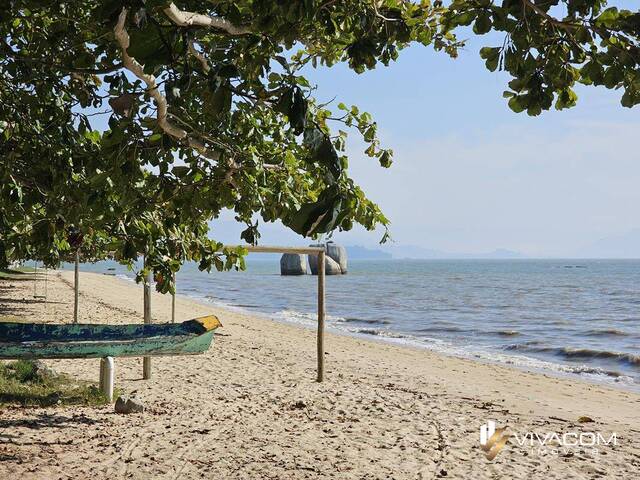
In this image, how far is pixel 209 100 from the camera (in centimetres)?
284

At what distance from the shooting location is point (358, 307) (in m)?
34.7

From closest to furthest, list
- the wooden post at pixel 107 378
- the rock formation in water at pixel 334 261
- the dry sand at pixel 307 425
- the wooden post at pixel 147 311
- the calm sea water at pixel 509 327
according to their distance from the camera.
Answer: the dry sand at pixel 307 425
the wooden post at pixel 107 378
the wooden post at pixel 147 311
the calm sea water at pixel 509 327
the rock formation in water at pixel 334 261

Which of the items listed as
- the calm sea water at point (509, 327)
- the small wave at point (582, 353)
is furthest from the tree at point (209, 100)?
the small wave at point (582, 353)

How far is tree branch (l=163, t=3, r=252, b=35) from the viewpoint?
8.95 feet

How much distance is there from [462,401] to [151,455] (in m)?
5.35

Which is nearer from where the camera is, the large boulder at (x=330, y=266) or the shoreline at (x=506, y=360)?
the shoreline at (x=506, y=360)

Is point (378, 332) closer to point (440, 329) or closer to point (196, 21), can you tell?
point (440, 329)

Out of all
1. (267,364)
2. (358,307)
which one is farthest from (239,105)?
(358,307)

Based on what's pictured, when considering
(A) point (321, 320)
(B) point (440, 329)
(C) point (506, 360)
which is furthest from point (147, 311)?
(B) point (440, 329)

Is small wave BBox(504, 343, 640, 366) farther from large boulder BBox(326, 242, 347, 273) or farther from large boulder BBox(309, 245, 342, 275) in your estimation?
large boulder BBox(326, 242, 347, 273)
